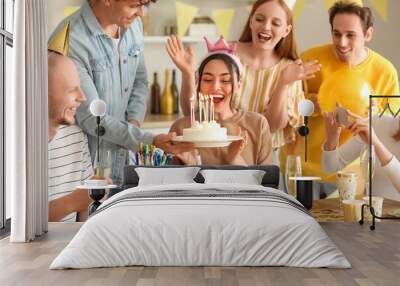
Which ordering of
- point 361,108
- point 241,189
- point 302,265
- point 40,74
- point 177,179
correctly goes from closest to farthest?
point 302,265 → point 241,189 → point 40,74 → point 177,179 → point 361,108

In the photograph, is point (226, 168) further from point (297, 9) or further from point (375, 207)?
point (297, 9)

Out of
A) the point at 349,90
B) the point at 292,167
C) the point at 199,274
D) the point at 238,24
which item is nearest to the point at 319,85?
the point at 349,90

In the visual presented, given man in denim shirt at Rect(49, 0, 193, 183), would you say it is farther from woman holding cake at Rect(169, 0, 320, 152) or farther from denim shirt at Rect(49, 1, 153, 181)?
woman holding cake at Rect(169, 0, 320, 152)

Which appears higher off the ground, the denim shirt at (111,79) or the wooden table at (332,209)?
the denim shirt at (111,79)

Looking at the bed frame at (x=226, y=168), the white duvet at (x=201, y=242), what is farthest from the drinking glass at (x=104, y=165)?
the white duvet at (x=201, y=242)

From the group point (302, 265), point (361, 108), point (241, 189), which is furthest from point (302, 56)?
point (302, 265)

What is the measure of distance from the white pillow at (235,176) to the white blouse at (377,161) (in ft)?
3.38

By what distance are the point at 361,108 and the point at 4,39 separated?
163 inches

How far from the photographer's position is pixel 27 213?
21.2ft

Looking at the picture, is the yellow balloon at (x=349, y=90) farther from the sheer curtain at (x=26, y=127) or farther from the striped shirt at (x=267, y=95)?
the sheer curtain at (x=26, y=127)

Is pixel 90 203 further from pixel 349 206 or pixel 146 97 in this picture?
pixel 349 206

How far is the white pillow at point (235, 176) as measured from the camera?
7422 mm

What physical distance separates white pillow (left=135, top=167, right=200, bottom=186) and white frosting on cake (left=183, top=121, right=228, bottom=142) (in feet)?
1.37

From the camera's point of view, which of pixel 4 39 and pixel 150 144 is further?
pixel 150 144
